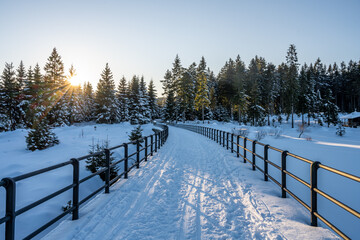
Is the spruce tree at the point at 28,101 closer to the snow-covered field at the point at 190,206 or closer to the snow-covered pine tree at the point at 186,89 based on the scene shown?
the snow-covered field at the point at 190,206

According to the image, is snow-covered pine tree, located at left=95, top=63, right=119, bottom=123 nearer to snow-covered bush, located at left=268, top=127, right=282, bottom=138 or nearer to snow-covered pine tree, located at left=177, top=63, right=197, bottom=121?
snow-covered pine tree, located at left=177, top=63, right=197, bottom=121

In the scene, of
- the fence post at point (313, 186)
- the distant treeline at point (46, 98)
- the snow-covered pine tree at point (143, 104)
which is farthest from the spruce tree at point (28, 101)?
the fence post at point (313, 186)

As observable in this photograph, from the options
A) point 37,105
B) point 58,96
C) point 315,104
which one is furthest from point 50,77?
point 315,104

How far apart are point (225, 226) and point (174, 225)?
100cm

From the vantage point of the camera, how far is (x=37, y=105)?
119 ft

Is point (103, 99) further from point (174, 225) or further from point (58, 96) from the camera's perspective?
point (174, 225)

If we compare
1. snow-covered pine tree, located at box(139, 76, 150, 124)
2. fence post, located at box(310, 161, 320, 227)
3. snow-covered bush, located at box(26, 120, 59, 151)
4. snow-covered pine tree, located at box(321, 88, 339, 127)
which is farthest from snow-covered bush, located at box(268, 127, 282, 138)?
snow-covered pine tree, located at box(139, 76, 150, 124)

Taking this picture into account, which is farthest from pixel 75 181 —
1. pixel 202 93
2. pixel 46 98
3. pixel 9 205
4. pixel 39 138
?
pixel 202 93

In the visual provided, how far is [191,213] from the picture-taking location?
14.9 feet

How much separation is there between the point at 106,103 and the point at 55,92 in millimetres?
10214

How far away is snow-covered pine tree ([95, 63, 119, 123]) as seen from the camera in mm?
45688

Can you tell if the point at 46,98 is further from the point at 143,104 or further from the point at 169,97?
the point at 169,97

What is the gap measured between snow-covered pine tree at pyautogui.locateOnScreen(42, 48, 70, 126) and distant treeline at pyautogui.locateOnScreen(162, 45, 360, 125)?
2959 centimetres

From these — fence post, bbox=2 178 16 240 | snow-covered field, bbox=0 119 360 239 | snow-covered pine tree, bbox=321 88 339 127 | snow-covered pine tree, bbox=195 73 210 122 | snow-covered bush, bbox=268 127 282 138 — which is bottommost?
snow-covered field, bbox=0 119 360 239
